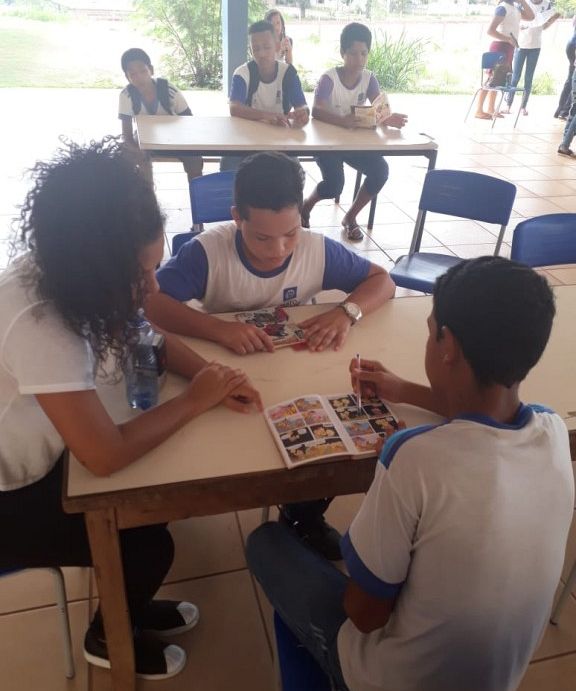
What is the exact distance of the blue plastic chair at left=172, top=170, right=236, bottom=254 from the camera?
233 centimetres

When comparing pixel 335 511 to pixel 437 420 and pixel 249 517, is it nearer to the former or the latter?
pixel 249 517

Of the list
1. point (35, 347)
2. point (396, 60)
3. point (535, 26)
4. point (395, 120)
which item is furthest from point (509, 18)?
point (35, 347)

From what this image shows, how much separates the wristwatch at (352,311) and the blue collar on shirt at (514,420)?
694 millimetres

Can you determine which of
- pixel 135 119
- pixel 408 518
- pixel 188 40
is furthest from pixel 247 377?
pixel 188 40

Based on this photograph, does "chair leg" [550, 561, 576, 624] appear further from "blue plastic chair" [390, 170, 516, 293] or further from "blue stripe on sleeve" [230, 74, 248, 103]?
"blue stripe on sleeve" [230, 74, 248, 103]

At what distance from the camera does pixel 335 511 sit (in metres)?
1.90

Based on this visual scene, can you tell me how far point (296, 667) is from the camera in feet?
3.19

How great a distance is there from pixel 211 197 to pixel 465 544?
1.92 m

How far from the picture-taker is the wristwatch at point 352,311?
1496mm

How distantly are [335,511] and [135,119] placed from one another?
265cm

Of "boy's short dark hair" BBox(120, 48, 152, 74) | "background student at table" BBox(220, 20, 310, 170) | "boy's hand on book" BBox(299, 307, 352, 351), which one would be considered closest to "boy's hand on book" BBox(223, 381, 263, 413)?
"boy's hand on book" BBox(299, 307, 352, 351)

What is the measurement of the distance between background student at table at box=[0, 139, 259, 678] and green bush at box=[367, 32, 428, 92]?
8767 mm

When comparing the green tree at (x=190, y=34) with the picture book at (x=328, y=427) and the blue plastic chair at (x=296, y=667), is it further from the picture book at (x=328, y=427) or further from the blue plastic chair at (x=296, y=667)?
the blue plastic chair at (x=296, y=667)

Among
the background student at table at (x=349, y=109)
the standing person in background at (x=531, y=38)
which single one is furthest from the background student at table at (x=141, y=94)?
the standing person in background at (x=531, y=38)
